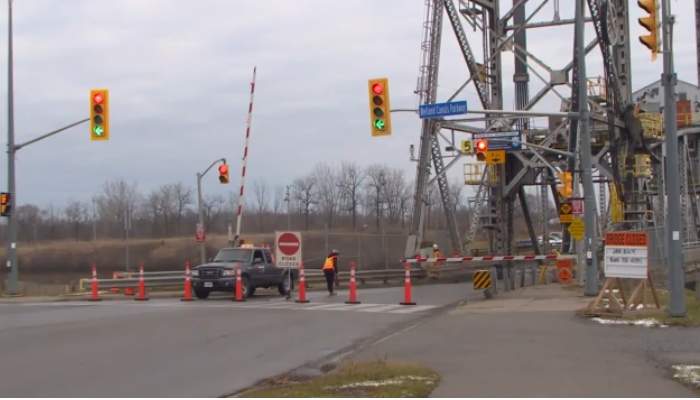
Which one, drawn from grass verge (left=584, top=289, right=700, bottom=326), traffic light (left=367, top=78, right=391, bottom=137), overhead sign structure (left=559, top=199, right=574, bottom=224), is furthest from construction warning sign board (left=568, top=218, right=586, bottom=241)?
grass verge (left=584, top=289, right=700, bottom=326)

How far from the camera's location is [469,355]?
1142 cm

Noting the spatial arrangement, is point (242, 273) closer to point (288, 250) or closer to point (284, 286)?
point (284, 286)

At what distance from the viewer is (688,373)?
9461 mm

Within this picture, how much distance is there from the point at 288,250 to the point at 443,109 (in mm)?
6460

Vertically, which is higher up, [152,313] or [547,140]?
[547,140]

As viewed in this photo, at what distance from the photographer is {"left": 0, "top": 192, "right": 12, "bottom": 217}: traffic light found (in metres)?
28.9

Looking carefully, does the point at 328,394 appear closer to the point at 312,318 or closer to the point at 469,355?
the point at 469,355

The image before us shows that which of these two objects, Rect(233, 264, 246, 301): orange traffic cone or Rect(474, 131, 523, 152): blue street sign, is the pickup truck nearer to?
Rect(233, 264, 246, 301): orange traffic cone

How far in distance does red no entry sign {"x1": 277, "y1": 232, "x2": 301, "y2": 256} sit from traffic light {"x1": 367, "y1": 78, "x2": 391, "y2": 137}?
3.95 m

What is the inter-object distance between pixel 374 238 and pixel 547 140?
1353 centimetres

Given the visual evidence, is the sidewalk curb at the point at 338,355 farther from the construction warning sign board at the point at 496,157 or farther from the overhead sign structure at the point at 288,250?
the construction warning sign board at the point at 496,157

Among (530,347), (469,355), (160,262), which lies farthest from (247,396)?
(160,262)

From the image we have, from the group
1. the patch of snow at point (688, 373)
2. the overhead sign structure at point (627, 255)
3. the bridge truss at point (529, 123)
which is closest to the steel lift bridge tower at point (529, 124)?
the bridge truss at point (529, 123)

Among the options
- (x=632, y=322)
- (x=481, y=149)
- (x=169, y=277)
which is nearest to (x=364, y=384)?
(x=632, y=322)
